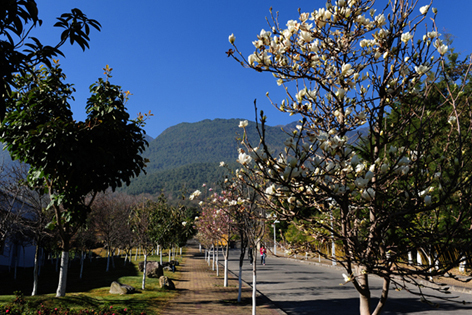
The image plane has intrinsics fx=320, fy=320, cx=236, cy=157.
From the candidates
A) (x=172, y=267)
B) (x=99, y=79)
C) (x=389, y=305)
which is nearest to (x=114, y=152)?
(x=99, y=79)

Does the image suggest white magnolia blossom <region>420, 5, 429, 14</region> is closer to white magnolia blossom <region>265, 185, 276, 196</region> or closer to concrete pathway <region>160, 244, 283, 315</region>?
white magnolia blossom <region>265, 185, 276, 196</region>

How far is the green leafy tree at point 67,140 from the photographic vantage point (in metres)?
8.51

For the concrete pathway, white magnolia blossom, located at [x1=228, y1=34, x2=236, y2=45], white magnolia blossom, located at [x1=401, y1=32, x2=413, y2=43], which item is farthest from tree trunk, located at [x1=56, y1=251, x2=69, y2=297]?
white magnolia blossom, located at [x1=401, y1=32, x2=413, y2=43]

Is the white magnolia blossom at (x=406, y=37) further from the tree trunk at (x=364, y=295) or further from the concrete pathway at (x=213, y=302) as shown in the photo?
the concrete pathway at (x=213, y=302)

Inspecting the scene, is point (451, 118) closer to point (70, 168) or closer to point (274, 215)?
point (274, 215)

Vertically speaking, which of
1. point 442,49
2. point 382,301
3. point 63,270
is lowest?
point 63,270

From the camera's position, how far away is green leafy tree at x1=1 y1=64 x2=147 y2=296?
851cm

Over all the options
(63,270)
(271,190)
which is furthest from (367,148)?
(63,270)

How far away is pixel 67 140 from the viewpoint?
8359 mm

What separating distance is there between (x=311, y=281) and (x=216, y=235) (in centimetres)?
769

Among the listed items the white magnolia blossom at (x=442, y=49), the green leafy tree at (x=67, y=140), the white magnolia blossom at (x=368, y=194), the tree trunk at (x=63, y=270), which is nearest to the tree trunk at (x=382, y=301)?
the white magnolia blossom at (x=368, y=194)

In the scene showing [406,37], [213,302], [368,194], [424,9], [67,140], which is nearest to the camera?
[368,194]

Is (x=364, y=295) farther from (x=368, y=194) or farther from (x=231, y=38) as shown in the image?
(x=231, y=38)

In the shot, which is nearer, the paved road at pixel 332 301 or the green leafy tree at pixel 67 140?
the green leafy tree at pixel 67 140
